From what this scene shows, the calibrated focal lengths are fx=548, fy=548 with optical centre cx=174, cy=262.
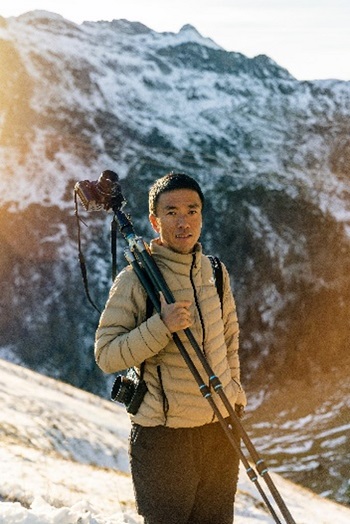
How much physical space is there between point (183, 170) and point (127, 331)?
1885 centimetres

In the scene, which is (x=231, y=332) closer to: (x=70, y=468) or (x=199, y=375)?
(x=199, y=375)

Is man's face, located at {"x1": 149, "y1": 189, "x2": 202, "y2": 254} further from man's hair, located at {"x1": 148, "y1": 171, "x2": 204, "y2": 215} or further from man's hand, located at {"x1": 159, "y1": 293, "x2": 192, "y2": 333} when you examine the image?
man's hand, located at {"x1": 159, "y1": 293, "x2": 192, "y2": 333}

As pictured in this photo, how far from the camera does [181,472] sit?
2857mm

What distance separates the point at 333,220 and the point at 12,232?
11435 mm

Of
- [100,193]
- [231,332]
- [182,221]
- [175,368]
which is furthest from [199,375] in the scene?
[100,193]

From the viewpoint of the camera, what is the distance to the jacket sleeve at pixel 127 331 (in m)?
2.74

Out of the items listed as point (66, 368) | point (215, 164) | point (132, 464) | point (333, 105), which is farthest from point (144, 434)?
point (333, 105)

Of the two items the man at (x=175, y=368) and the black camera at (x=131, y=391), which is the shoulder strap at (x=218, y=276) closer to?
the man at (x=175, y=368)

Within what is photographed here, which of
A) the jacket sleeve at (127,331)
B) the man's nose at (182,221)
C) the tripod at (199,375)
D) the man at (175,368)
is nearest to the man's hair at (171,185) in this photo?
the man at (175,368)

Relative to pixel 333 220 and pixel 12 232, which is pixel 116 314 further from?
pixel 333 220

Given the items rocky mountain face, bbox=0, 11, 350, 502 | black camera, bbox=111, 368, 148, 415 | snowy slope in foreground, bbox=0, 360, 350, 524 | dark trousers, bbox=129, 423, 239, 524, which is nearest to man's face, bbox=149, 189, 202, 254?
black camera, bbox=111, 368, 148, 415

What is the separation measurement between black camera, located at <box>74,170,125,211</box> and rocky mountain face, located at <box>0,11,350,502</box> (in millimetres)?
9846

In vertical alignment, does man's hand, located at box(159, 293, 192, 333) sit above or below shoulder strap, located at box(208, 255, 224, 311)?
below

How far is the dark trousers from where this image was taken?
2.85 meters
